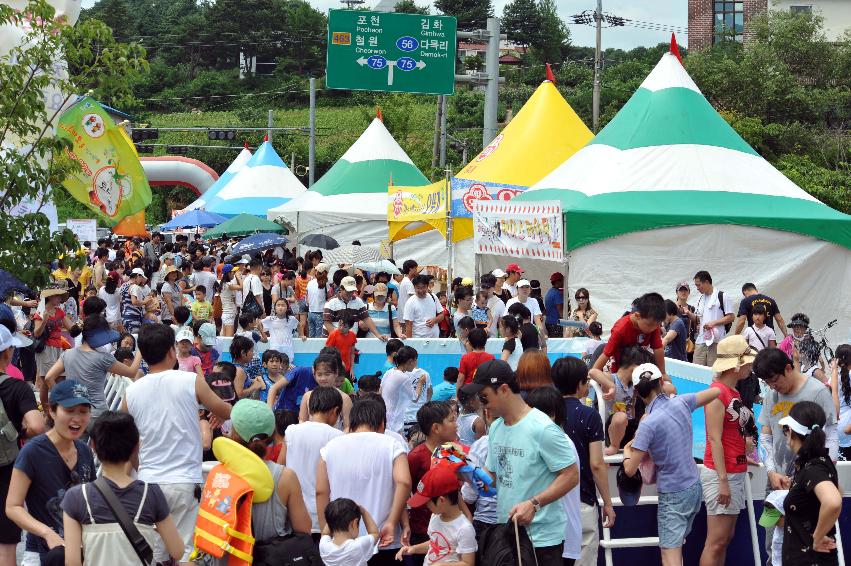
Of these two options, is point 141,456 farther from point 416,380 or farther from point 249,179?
point 249,179

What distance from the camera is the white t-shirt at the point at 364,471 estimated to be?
220 inches

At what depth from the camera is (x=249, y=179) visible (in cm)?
3431

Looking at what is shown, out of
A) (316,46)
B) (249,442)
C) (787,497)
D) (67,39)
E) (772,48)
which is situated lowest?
(787,497)

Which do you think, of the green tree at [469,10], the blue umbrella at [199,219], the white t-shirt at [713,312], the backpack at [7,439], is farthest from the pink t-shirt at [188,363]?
the green tree at [469,10]

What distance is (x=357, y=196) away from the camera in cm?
2580

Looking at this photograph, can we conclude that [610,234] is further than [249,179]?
No

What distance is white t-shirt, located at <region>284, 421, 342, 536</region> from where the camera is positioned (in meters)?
5.91

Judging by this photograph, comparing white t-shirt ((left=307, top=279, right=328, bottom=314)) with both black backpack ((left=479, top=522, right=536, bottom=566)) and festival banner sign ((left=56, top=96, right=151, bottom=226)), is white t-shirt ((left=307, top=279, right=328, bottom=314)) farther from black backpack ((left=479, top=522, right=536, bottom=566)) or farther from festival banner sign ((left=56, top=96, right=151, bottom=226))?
black backpack ((left=479, top=522, right=536, bottom=566))

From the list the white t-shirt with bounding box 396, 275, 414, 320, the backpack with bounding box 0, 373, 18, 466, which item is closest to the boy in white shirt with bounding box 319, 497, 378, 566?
the backpack with bounding box 0, 373, 18, 466

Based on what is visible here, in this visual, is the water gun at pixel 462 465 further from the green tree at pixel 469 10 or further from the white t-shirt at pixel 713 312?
the green tree at pixel 469 10

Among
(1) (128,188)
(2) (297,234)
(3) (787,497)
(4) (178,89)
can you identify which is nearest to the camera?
(3) (787,497)

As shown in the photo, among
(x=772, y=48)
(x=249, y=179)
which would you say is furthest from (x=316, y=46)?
(x=249, y=179)

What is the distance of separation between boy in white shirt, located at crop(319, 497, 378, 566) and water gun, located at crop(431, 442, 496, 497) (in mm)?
474

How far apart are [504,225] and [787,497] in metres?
10.7
